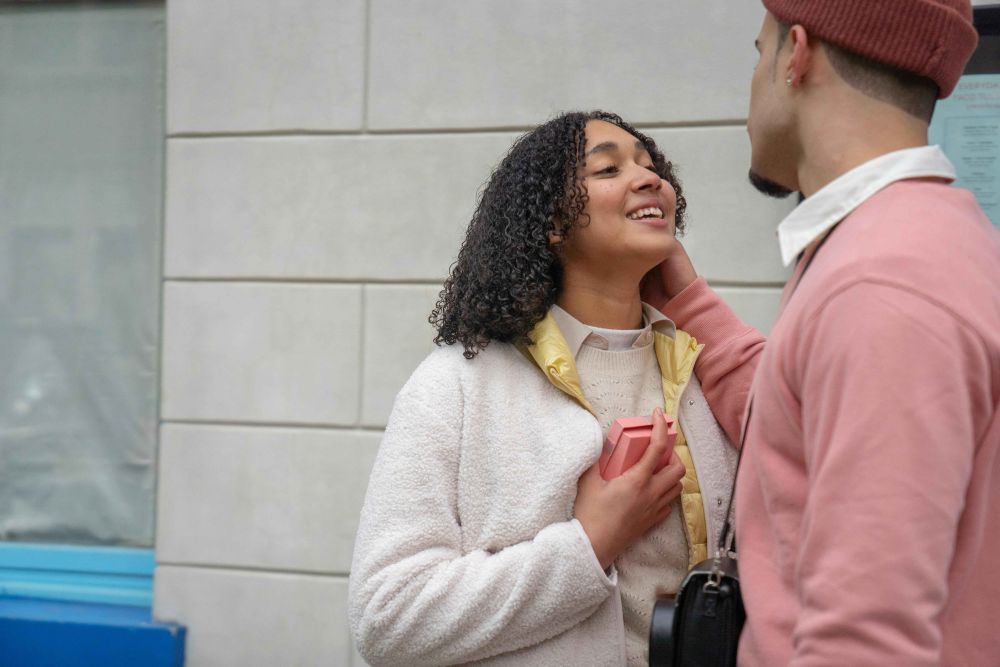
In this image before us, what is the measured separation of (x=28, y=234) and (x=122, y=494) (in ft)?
3.52

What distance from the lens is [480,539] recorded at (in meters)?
1.99

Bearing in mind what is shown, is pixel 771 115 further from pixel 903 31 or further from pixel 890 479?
pixel 890 479

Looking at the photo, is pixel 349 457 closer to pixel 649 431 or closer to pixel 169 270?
pixel 169 270

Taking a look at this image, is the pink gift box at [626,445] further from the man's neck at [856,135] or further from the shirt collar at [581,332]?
the man's neck at [856,135]

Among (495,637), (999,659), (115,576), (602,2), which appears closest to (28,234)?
(115,576)

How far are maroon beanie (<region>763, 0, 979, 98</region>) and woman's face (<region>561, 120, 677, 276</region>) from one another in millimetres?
712

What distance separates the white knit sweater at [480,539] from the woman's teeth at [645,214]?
41 centimetres

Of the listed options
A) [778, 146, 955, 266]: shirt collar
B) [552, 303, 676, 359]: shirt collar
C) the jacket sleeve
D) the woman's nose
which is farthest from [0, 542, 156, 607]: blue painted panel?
[778, 146, 955, 266]: shirt collar

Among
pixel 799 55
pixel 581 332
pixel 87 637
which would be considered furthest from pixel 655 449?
pixel 87 637

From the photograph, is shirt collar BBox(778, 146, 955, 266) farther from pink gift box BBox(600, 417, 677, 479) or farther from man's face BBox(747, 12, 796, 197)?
pink gift box BBox(600, 417, 677, 479)

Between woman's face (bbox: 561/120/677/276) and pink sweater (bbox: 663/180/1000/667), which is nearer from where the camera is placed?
pink sweater (bbox: 663/180/1000/667)

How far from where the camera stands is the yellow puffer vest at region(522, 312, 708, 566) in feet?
6.69

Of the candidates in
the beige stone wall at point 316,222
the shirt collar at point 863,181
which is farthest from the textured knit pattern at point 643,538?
the beige stone wall at point 316,222

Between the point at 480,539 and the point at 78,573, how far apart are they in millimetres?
2651
